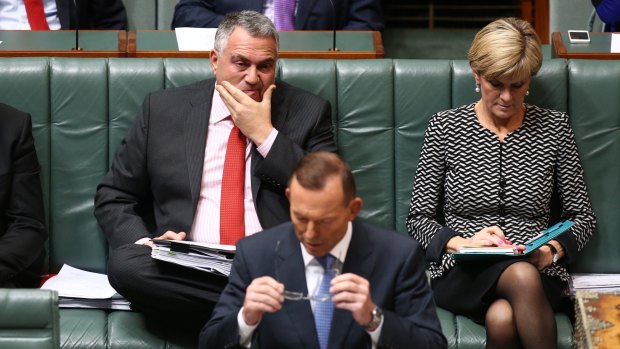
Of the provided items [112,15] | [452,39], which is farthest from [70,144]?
[452,39]

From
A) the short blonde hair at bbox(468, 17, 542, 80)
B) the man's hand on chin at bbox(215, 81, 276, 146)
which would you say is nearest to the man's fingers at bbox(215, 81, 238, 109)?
the man's hand on chin at bbox(215, 81, 276, 146)

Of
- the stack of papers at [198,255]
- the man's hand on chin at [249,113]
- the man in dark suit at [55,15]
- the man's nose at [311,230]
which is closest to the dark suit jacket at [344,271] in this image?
the man's nose at [311,230]

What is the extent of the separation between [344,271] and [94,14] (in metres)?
2.36

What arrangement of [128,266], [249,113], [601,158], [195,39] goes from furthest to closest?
[195,39] → [601,158] → [249,113] → [128,266]

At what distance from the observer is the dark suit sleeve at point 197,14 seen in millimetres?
4207

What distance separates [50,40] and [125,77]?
0.45 meters

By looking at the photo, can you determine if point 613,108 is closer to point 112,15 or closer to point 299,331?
point 299,331

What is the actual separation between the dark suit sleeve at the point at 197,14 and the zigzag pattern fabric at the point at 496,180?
1.16 m

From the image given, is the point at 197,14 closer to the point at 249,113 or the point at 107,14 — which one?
the point at 107,14

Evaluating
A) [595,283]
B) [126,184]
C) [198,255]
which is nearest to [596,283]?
[595,283]

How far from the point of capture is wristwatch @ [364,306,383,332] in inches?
88.5

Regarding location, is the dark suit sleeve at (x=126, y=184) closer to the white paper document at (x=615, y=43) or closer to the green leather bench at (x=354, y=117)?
the green leather bench at (x=354, y=117)

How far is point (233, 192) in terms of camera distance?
3.26 meters

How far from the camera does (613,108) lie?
11.5ft
